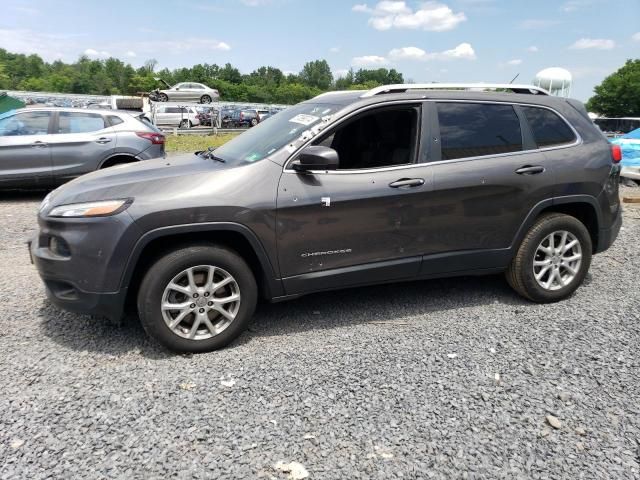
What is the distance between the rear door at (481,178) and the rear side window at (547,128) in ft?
0.26

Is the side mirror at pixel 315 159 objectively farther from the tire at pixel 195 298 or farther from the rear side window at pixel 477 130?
the rear side window at pixel 477 130

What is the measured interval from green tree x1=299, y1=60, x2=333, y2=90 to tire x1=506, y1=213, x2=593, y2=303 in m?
119

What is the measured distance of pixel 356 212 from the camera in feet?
11.7

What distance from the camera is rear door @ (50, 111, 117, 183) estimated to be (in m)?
8.41

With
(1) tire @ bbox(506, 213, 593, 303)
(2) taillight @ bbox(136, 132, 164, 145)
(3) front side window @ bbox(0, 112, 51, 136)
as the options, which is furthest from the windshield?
(3) front side window @ bbox(0, 112, 51, 136)

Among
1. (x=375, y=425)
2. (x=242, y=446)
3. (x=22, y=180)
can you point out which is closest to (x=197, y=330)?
(x=242, y=446)

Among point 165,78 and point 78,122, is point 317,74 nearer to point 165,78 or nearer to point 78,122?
point 165,78

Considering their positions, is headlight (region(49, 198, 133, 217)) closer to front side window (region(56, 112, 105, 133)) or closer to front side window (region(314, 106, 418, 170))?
front side window (region(314, 106, 418, 170))

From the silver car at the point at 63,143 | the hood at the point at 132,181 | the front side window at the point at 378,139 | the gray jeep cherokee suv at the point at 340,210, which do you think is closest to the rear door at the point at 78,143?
the silver car at the point at 63,143

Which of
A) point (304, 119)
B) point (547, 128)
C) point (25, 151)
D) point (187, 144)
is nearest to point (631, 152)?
point (547, 128)

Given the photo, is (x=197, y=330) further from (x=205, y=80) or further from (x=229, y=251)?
(x=205, y=80)

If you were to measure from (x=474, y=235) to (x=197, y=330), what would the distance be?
224 centimetres

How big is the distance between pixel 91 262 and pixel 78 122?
21.4ft

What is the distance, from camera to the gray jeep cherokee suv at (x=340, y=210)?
3.23 metres
